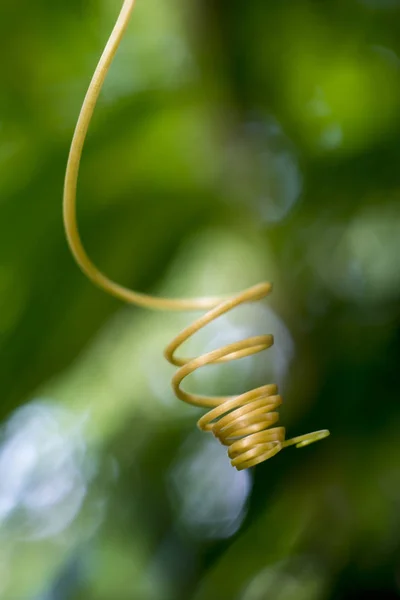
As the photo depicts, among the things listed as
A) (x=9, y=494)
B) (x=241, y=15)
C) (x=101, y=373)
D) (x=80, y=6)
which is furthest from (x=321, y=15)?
(x=9, y=494)

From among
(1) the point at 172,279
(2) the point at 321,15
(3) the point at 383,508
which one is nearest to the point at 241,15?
(2) the point at 321,15

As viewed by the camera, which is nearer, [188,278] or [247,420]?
[247,420]

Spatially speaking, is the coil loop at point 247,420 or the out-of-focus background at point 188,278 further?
the out-of-focus background at point 188,278

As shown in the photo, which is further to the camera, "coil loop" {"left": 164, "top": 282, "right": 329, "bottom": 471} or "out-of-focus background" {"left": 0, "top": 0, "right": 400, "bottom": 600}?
"out-of-focus background" {"left": 0, "top": 0, "right": 400, "bottom": 600}

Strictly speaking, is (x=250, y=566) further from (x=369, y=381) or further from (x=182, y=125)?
(x=182, y=125)

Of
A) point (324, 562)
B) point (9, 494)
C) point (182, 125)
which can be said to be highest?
point (182, 125)

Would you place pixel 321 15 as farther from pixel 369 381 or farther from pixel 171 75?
pixel 369 381

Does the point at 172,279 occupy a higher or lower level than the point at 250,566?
higher
